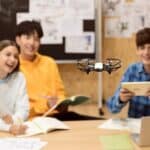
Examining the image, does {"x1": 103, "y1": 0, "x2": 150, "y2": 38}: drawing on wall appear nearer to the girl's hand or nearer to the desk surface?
the girl's hand

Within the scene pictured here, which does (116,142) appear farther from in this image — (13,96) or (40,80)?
(40,80)

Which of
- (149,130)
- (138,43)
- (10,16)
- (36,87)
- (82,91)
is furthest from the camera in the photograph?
(82,91)

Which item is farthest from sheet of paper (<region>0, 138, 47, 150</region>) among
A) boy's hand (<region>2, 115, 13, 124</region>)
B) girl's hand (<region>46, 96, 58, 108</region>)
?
girl's hand (<region>46, 96, 58, 108</region>)

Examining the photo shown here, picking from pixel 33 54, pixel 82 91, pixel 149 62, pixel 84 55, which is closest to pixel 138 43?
pixel 149 62

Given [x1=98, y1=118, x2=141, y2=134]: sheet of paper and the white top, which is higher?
the white top

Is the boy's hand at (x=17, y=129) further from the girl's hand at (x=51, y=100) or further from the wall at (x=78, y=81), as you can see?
the wall at (x=78, y=81)

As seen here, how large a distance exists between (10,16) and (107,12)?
1.11 m

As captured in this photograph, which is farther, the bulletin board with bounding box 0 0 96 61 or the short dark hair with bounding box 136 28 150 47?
the bulletin board with bounding box 0 0 96 61

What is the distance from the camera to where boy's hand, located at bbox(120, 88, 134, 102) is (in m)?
1.99

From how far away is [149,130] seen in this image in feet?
5.43

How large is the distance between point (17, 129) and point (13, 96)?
44cm

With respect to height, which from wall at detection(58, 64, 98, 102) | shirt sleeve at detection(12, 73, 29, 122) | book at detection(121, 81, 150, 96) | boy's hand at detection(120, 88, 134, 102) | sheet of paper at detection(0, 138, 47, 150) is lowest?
wall at detection(58, 64, 98, 102)

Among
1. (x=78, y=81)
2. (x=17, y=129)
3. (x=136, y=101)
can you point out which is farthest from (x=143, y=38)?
(x=78, y=81)

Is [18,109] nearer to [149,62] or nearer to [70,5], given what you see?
[149,62]
